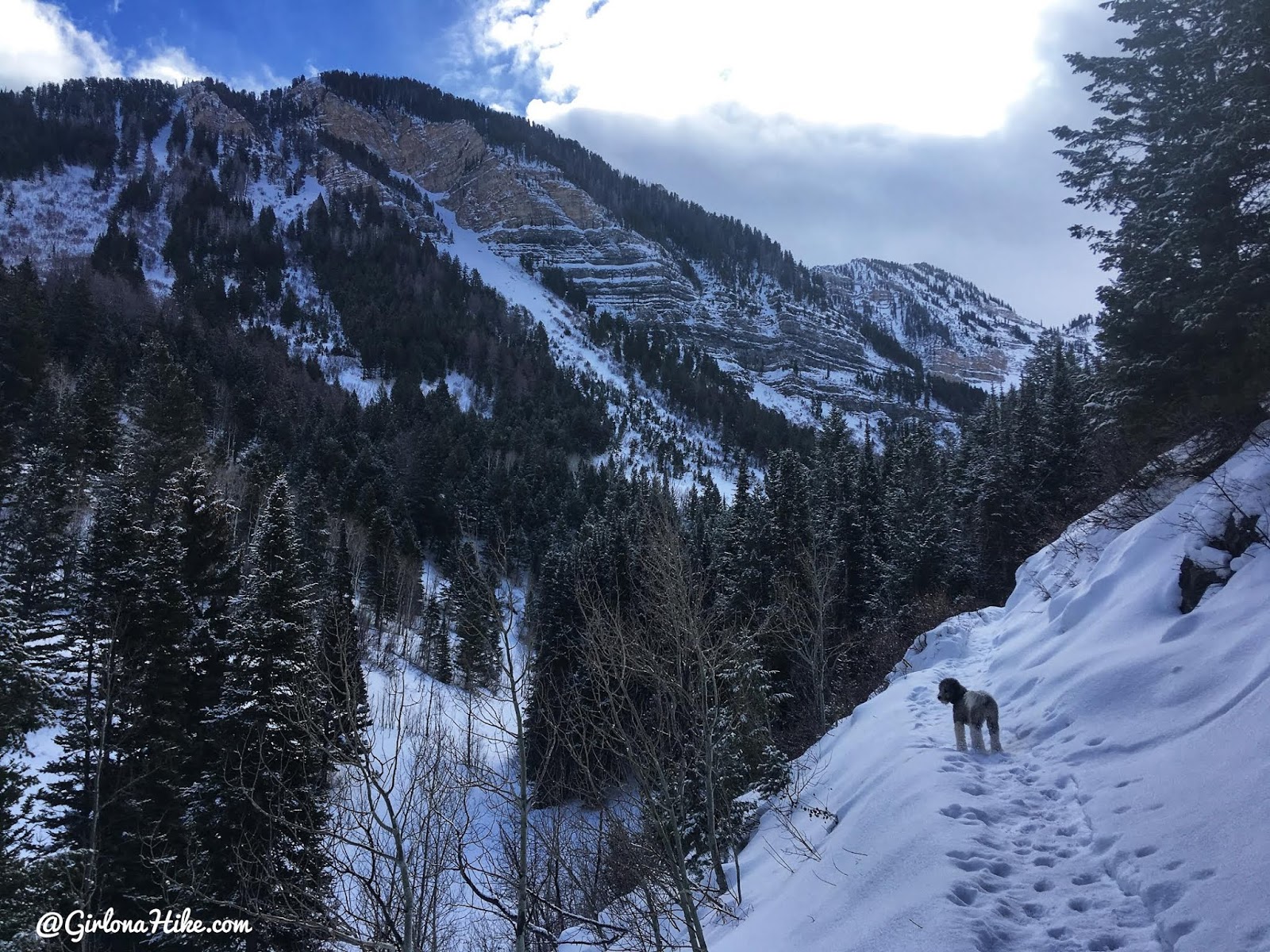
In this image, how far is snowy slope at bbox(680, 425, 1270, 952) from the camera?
4.56 metres

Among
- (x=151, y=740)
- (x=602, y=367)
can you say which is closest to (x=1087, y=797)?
(x=151, y=740)

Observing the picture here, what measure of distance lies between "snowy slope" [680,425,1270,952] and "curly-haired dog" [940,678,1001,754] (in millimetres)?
268

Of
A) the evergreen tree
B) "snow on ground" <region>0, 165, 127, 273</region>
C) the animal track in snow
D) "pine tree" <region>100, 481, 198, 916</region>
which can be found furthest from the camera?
"snow on ground" <region>0, 165, 127, 273</region>

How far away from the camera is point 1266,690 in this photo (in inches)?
208

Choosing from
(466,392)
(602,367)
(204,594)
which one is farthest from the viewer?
(602,367)

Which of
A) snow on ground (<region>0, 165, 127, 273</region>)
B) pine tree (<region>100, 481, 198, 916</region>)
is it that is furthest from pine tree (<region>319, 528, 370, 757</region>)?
snow on ground (<region>0, 165, 127, 273</region>)

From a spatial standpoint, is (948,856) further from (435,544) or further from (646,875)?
(435,544)

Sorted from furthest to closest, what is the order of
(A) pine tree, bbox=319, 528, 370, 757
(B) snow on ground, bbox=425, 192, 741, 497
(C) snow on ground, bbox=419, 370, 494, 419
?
1. (C) snow on ground, bbox=419, 370, 494, 419
2. (B) snow on ground, bbox=425, 192, 741, 497
3. (A) pine tree, bbox=319, 528, 370, 757

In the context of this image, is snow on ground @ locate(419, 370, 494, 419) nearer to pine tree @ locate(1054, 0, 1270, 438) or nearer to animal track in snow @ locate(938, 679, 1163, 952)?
pine tree @ locate(1054, 0, 1270, 438)

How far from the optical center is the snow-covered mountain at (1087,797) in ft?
Result: 15.0

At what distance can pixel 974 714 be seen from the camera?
7996mm

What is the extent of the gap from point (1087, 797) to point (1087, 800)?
53 millimetres

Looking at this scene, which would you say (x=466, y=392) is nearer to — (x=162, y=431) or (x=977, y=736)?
(x=162, y=431)

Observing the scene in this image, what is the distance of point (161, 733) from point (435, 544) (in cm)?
5190
